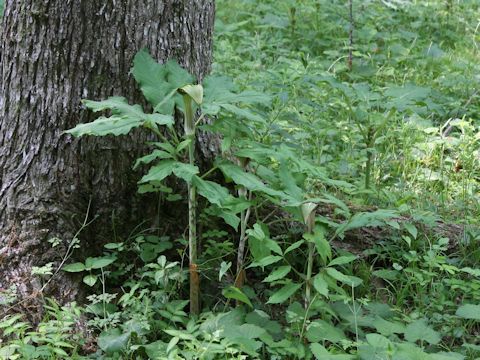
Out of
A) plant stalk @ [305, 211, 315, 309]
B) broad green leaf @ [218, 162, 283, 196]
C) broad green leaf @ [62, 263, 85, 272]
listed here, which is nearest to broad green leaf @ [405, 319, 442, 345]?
plant stalk @ [305, 211, 315, 309]

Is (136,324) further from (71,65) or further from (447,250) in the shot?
(447,250)

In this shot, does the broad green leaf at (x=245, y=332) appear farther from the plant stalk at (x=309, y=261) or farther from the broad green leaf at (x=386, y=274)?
the broad green leaf at (x=386, y=274)

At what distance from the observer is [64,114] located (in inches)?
119

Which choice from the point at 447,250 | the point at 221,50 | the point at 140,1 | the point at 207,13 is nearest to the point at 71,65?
the point at 140,1

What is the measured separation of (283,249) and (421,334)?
0.80 m

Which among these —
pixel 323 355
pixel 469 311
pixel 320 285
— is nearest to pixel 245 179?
pixel 320 285

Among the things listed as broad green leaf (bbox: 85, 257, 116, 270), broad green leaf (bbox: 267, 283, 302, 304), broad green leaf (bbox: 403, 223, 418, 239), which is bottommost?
broad green leaf (bbox: 267, 283, 302, 304)

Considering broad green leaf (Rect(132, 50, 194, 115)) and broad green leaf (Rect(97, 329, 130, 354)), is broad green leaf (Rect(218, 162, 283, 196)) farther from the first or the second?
broad green leaf (Rect(97, 329, 130, 354))

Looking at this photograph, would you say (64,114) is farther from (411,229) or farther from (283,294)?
(411,229)

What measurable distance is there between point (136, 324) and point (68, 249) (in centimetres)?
50

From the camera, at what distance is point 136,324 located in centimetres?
280

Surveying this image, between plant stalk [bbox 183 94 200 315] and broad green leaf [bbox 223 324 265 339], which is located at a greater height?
plant stalk [bbox 183 94 200 315]

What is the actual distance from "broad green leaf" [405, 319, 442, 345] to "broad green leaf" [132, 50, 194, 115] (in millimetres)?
1293

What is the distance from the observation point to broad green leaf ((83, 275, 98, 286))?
295 cm
